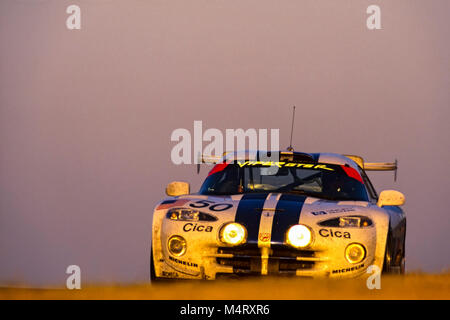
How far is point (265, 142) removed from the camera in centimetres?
3569

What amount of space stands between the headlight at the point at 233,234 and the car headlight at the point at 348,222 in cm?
61

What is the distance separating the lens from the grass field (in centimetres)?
855

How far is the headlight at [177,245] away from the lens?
372 inches

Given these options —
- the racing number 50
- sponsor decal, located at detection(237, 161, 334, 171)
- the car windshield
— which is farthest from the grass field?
sponsor decal, located at detection(237, 161, 334, 171)

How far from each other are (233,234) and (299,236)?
508 mm

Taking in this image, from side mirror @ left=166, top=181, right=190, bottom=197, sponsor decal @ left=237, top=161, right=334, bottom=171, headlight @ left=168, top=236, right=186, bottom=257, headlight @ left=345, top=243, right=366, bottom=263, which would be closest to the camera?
headlight @ left=345, top=243, right=366, bottom=263

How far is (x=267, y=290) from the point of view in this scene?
28.5 ft

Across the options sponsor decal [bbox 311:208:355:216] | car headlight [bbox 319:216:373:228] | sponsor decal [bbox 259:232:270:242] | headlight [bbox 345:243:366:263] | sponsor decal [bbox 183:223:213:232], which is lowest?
headlight [bbox 345:243:366:263]

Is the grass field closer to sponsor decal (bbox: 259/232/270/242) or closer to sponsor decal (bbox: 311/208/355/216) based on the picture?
sponsor decal (bbox: 259/232/270/242)

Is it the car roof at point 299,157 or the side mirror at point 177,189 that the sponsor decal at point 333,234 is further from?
the car roof at point 299,157

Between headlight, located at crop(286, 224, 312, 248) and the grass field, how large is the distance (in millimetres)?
275

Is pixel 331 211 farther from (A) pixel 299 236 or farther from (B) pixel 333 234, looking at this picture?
(A) pixel 299 236
